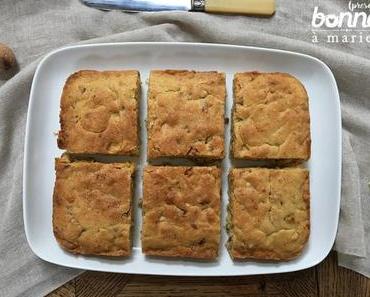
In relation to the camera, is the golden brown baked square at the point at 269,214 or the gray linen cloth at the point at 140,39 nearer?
the golden brown baked square at the point at 269,214

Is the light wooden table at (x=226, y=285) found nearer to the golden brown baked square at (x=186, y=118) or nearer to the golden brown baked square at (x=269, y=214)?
the golden brown baked square at (x=269, y=214)

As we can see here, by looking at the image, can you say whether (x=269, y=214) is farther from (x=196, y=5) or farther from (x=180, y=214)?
(x=196, y=5)

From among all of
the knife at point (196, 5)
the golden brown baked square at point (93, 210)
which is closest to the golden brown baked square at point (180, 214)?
the golden brown baked square at point (93, 210)

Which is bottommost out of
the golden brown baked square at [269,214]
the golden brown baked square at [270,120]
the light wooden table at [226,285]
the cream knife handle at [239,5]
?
the light wooden table at [226,285]

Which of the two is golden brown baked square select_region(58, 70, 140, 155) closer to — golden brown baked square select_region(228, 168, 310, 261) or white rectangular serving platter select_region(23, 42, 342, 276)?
white rectangular serving platter select_region(23, 42, 342, 276)

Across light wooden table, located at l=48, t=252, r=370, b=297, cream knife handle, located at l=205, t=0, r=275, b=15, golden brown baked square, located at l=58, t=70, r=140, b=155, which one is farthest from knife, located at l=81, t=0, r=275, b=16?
light wooden table, located at l=48, t=252, r=370, b=297

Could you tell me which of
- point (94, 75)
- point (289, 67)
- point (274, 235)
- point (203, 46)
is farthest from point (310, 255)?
point (94, 75)

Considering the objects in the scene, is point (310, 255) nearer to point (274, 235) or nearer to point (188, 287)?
point (274, 235)
